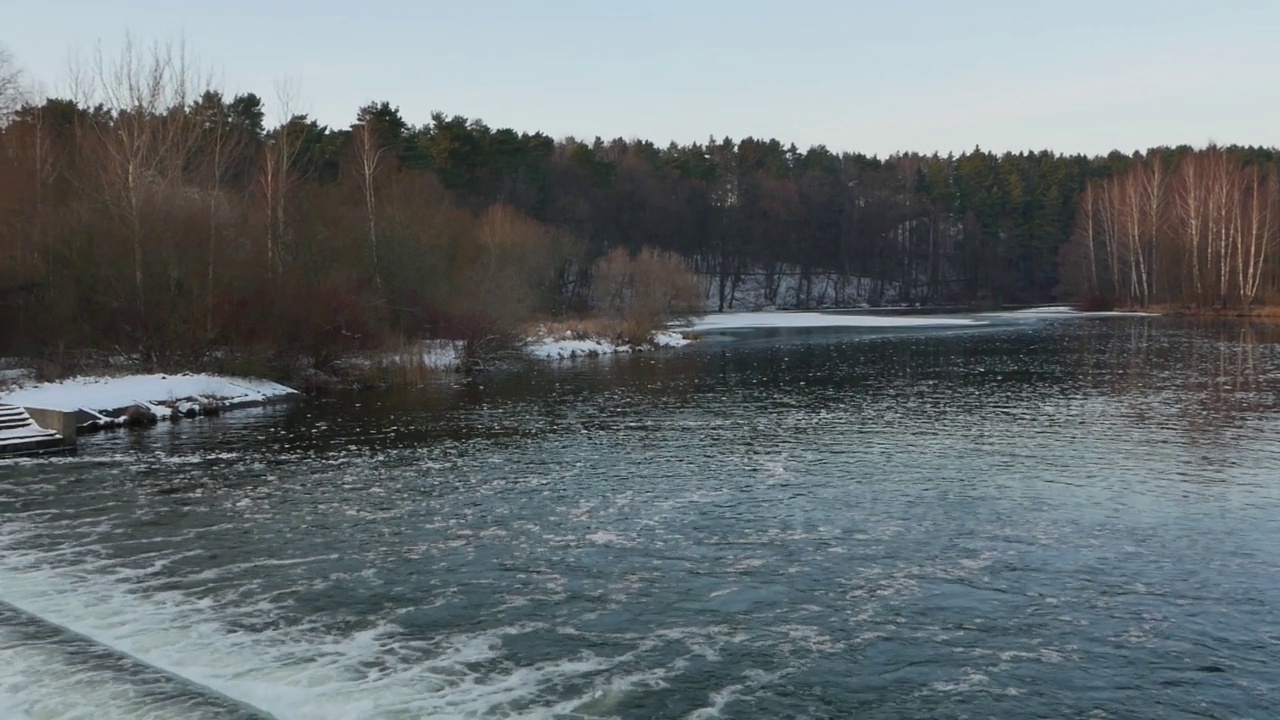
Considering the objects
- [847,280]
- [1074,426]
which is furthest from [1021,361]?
[847,280]

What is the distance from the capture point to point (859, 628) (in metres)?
9.89

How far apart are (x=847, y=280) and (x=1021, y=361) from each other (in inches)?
3137

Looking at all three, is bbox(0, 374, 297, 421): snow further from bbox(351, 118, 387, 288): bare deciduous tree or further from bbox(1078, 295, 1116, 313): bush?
bbox(1078, 295, 1116, 313): bush

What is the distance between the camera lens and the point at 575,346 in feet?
151

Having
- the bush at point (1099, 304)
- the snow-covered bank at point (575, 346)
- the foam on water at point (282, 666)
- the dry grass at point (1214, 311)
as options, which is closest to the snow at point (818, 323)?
the dry grass at point (1214, 311)

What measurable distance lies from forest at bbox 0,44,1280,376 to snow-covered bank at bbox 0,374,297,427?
1928 mm

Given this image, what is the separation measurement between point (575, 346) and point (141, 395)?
22.2 m

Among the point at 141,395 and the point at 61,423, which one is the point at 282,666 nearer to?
the point at 61,423

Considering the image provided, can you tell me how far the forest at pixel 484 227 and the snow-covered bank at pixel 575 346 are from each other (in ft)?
6.64

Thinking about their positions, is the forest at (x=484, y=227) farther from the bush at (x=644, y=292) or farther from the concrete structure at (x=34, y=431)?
the concrete structure at (x=34, y=431)

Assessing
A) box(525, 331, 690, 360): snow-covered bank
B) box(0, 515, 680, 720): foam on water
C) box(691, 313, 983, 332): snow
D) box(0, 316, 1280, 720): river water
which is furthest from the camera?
box(691, 313, 983, 332): snow

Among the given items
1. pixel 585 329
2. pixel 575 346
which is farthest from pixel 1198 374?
pixel 585 329

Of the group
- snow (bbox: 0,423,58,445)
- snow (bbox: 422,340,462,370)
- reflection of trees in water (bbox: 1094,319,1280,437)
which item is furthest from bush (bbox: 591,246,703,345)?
snow (bbox: 0,423,58,445)

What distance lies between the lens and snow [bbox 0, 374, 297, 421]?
79.9ft
